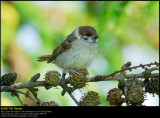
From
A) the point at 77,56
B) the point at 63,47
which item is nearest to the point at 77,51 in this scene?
the point at 77,56

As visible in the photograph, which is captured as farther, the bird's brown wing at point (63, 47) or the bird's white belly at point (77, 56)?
the bird's brown wing at point (63, 47)

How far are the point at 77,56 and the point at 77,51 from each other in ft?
0.28

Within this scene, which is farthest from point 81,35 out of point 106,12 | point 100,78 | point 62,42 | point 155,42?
point 100,78

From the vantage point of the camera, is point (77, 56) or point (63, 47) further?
point (63, 47)

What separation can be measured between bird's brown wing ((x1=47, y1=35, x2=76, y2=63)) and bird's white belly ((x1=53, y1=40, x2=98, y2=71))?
0.16 ft

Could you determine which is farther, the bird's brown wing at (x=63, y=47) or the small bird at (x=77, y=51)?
the bird's brown wing at (x=63, y=47)

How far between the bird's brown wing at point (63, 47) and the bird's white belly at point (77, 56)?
0.16 ft

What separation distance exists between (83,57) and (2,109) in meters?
1.58

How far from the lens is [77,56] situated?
339 cm

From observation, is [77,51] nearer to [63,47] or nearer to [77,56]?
[77,56]

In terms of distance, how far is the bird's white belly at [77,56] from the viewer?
3.31 metres

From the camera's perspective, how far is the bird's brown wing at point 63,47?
346 centimetres

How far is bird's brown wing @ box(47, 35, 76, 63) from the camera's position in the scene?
3462 millimetres

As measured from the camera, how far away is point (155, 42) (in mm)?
3686
